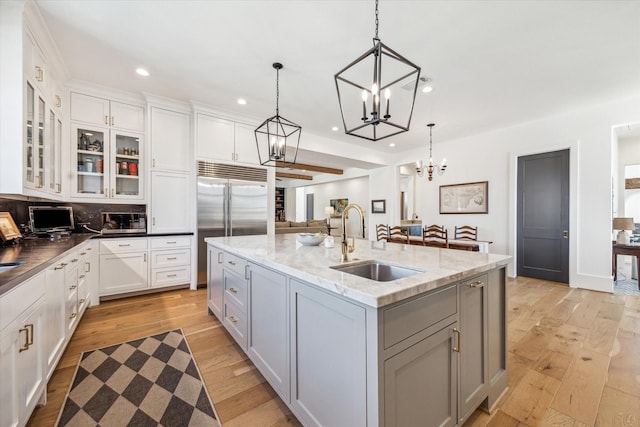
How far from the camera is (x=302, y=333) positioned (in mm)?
1337

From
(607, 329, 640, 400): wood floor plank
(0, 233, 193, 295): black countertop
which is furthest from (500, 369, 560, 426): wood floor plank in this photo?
(0, 233, 193, 295): black countertop

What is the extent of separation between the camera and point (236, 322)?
7.17ft

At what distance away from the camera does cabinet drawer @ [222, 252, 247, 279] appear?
6.63 feet

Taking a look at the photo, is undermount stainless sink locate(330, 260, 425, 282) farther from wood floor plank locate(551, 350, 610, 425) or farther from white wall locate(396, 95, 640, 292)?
white wall locate(396, 95, 640, 292)

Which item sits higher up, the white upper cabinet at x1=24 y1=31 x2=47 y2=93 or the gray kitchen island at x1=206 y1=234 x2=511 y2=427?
the white upper cabinet at x1=24 y1=31 x2=47 y2=93

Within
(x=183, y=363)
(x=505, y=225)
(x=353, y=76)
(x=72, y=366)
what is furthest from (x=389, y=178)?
(x=72, y=366)

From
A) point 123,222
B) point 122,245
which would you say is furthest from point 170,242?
point 123,222

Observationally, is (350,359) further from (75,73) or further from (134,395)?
(75,73)

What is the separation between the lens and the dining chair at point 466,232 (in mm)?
5100

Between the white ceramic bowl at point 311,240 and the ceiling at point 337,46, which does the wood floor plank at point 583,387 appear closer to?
the white ceramic bowl at point 311,240

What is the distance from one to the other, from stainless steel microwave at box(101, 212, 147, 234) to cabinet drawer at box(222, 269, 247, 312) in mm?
2245

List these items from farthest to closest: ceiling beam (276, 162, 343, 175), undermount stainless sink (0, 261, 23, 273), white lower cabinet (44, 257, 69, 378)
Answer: ceiling beam (276, 162, 343, 175)
white lower cabinet (44, 257, 69, 378)
undermount stainless sink (0, 261, 23, 273)

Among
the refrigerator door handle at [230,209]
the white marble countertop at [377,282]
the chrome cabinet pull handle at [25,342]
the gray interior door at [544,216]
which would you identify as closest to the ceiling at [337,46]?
the gray interior door at [544,216]

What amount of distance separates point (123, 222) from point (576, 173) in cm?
711
